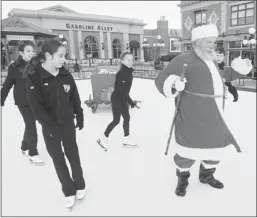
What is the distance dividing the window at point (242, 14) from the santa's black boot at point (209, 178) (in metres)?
20.0

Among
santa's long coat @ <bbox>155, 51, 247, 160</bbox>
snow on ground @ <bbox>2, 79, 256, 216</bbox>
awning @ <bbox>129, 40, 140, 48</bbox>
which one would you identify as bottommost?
snow on ground @ <bbox>2, 79, 256, 216</bbox>

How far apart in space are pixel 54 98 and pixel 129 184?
4.19 feet

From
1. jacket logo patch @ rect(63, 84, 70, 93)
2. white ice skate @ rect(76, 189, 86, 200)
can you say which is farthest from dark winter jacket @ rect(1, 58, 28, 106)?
white ice skate @ rect(76, 189, 86, 200)

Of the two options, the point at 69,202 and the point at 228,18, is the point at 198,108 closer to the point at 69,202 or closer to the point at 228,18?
the point at 69,202

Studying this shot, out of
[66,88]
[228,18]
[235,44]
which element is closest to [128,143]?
[66,88]

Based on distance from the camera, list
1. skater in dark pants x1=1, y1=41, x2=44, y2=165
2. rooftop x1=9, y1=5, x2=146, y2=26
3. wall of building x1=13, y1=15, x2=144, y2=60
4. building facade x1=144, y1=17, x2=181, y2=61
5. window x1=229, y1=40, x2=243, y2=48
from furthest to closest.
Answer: building facade x1=144, y1=17, x2=181, y2=61
wall of building x1=13, y1=15, x2=144, y2=60
rooftop x1=9, y1=5, x2=146, y2=26
window x1=229, y1=40, x2=243, y2=48
skater in dark pants x1=1, y1=41, x2=44, y2=165

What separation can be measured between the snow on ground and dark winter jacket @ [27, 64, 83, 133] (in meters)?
0.89

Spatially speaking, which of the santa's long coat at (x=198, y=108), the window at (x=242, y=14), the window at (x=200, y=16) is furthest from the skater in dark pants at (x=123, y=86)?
the window at (x=200, y=16)

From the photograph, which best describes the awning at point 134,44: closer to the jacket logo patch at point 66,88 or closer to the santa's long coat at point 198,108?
the santa's long coat at point 198,108

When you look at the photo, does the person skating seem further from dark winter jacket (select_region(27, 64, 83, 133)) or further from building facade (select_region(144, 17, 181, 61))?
building facade (select_region(144, 17, 181, 61))

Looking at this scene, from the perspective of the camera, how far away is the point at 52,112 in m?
1.92

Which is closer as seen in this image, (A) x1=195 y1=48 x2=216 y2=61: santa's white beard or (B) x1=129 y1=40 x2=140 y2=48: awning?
(A) x1=195 y1=48 x2=216 y2=61: santa's white beard

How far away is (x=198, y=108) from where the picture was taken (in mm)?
2014

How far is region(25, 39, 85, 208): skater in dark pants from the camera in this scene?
5.94 feet
